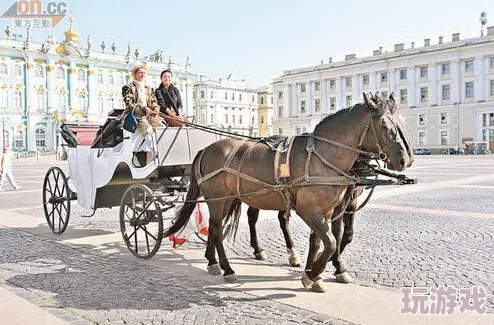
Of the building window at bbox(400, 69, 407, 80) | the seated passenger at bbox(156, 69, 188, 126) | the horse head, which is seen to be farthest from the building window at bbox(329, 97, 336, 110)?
the horse head

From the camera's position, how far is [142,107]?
261 inches

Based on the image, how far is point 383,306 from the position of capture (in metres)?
4.38

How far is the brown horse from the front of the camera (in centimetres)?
457

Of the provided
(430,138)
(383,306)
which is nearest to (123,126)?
(383,306)

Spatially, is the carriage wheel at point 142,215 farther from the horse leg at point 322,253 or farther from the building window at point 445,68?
the building window at point 445,68

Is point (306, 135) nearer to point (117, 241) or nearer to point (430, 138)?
point (117, 241)

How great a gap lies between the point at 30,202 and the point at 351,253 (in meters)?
9.68

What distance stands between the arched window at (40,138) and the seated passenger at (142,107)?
212ft

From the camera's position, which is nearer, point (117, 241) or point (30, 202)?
point (117, 241)

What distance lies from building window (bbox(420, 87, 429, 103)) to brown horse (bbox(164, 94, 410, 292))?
69.4 metres

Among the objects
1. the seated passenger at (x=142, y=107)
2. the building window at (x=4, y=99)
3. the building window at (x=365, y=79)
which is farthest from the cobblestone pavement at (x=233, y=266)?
the building window at (x=365, y=79)

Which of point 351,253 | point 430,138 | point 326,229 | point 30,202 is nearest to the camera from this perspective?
point 326,229

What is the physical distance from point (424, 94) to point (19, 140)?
5720 cm

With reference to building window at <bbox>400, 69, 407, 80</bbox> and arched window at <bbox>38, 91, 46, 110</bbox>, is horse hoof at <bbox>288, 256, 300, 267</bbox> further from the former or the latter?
building window at <bbox>400, 69, 407, 80</bbox>
